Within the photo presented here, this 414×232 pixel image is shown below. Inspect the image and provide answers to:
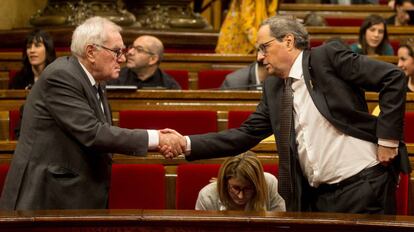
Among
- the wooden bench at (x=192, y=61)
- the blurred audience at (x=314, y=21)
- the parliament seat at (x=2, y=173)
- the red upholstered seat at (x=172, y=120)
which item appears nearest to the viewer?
the parliament seat at (x=2, y=173)

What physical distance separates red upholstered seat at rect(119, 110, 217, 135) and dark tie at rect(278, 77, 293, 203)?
1.56 metres

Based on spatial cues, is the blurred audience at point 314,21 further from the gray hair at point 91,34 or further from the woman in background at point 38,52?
the gray hair at point 91,34

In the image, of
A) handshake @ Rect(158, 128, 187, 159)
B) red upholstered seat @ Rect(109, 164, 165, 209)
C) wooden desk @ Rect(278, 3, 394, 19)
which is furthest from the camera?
wooden desk @ Rect(278, 3, 394, 19)

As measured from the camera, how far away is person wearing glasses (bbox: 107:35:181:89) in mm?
5691

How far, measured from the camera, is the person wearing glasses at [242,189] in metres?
3.52

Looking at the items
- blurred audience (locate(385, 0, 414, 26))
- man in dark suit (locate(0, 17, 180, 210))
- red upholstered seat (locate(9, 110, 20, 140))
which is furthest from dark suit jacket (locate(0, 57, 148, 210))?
blurred audience (locate(385, 0, 414, 26))

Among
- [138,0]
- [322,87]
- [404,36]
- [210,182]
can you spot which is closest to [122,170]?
[210,182]

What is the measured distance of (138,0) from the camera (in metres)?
7.79

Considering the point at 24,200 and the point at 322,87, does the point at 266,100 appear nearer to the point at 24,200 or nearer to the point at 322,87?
the point at 322,87

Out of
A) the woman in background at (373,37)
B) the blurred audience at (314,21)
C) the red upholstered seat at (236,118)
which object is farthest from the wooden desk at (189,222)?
the blurred audience at (314,21)

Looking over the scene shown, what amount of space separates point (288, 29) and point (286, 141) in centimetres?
35

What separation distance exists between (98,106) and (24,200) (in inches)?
14.3

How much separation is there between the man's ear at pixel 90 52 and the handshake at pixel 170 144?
328 millimetres

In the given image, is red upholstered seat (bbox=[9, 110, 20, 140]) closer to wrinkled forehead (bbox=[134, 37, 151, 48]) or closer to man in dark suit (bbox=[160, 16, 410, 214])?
wrinkled forehead (bbox=[134, 37, 151, 48])
